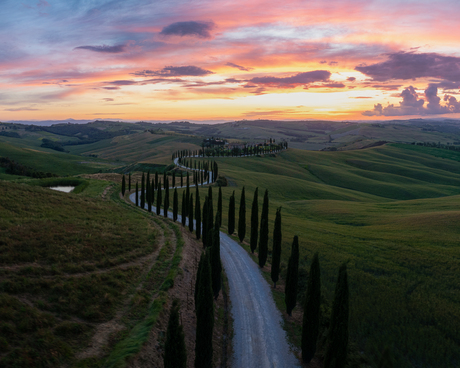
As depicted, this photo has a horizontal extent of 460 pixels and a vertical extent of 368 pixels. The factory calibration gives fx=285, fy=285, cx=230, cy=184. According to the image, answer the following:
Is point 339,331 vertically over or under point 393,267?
over

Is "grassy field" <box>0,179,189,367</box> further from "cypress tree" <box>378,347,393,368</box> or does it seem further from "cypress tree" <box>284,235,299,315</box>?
"cypress tree" <box>378,347,393,368</box>

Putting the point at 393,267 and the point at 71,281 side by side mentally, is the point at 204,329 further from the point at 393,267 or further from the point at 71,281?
the point at 393,267

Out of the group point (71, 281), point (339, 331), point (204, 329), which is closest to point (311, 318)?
point (339, 331)

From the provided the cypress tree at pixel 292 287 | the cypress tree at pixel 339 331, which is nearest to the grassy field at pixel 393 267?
the cypress tree at pixel 292 287

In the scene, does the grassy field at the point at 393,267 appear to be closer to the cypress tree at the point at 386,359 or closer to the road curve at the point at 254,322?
the road curve at the point at 254,322

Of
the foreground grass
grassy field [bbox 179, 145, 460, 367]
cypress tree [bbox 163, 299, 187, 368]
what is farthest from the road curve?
the foreground grass
